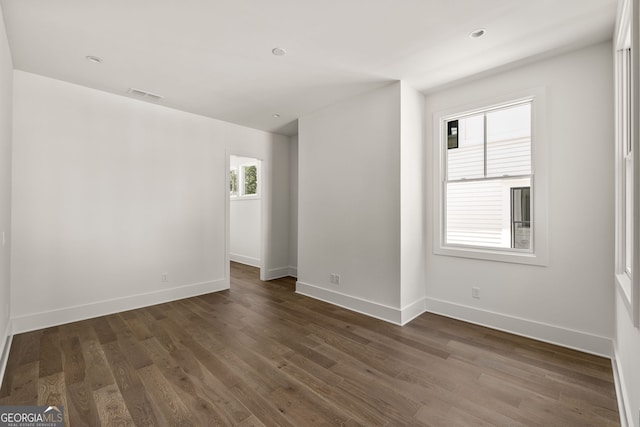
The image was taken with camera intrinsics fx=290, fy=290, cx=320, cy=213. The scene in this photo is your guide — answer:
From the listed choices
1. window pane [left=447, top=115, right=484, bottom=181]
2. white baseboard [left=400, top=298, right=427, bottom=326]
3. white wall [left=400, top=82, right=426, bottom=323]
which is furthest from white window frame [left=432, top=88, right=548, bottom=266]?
white baseboard [left=400, top=298, right=427, bottom=326]

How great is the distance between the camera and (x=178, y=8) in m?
2.13

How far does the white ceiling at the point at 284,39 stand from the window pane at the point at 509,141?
0.54 m

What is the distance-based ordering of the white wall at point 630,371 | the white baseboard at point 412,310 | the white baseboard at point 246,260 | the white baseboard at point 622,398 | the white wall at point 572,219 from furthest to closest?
the white baseboard at point 246,260
the white baseboard at point 412,310
the white wall at point 572,219
the white baseboard at point 622,398
the white wall at point 630,371

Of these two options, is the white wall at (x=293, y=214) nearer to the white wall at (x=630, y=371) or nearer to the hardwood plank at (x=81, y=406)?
the hardwood plank at (x=81, y=406)

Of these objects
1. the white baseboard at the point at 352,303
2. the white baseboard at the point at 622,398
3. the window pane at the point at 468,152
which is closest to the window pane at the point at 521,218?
the window pane at the point at 468,152

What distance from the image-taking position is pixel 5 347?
253 centimetres

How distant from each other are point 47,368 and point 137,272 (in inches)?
63.2

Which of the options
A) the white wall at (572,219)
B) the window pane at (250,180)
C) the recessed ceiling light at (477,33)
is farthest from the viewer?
the window pane at (250,180)

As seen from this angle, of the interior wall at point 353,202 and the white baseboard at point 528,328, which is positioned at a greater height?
the interior wall at point 353,202

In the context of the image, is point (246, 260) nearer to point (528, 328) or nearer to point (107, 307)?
point (107, 307)

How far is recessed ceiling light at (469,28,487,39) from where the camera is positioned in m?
2.39

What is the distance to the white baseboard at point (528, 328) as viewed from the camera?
103 inches

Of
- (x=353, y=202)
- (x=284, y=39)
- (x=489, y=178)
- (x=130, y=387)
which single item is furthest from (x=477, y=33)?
(x=130, y=387)

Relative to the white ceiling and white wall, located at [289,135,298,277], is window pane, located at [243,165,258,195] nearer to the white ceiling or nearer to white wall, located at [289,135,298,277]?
white wall, located at [289,135,298,277]
